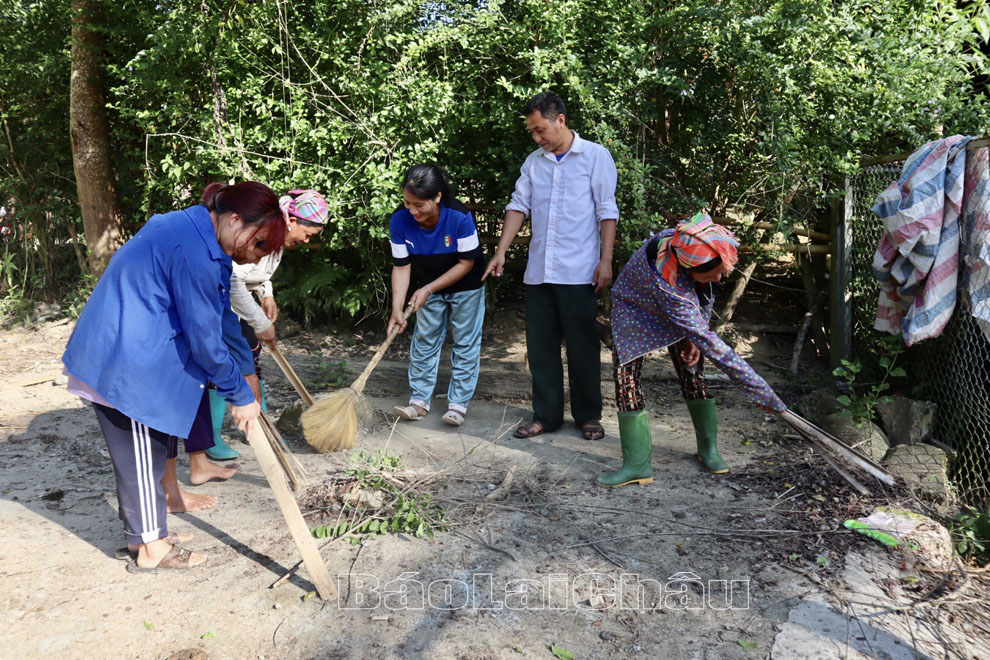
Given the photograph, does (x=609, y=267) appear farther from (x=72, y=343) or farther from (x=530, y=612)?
(x=72, y=343)

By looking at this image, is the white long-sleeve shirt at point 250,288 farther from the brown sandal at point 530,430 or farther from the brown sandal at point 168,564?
the brown sandal at point 530,430

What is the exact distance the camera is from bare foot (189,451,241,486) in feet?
12.8

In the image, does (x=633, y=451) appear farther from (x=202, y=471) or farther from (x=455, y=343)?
(x=202, y=471)

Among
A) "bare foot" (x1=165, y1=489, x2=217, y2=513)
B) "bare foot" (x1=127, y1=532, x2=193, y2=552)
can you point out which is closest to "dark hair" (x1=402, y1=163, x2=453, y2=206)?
"bare foot" (x1=165, y1=489, x2=217, y2=513)

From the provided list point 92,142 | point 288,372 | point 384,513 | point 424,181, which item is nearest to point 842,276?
point 424,181

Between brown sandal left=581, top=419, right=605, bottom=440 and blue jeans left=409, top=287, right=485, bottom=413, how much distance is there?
82 centimetres

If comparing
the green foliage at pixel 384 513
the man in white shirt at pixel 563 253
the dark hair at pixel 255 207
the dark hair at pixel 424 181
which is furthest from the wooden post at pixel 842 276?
the dark hair at pixel 255 207

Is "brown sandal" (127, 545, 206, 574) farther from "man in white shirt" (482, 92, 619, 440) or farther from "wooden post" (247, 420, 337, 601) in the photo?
"man in white shirt" (482, 92, 619, 440)

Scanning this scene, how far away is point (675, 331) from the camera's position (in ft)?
12.4

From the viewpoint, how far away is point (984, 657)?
8.46 feet

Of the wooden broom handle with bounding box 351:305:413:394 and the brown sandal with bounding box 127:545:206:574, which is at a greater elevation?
the wooden broom handle with bounding box 351:305:413:394

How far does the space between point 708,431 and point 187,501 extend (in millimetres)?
2690

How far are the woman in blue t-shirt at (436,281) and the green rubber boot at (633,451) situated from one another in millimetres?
1299

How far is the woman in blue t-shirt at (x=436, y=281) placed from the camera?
14.6 feet
